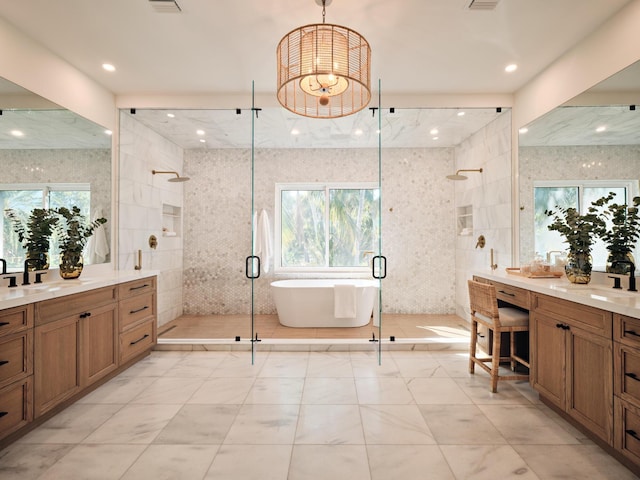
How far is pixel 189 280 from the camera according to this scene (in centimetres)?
527

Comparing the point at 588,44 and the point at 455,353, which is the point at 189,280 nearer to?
the point at 455,353

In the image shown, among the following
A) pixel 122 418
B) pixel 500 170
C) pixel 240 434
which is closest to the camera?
pixel 240 434

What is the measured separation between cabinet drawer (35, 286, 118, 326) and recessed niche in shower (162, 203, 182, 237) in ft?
6.58

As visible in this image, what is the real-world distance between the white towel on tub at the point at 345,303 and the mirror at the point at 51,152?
104 inches

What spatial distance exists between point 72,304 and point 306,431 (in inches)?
71.8

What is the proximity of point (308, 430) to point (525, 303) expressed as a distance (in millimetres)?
1834

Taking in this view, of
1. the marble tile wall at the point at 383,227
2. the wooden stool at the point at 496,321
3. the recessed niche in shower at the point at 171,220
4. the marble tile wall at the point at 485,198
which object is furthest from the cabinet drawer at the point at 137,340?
the marble tile wall at the point at 485,198

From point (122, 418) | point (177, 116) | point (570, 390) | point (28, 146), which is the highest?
point (177, 116)

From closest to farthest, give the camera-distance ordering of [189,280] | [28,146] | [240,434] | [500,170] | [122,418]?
[240,434] → [122,418] → [28,146] → [500,170] → [189,280]

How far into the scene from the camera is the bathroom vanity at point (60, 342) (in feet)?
6.33

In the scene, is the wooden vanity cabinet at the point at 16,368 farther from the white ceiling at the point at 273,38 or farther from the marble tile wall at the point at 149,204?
the white ceiling at the point at 273,38

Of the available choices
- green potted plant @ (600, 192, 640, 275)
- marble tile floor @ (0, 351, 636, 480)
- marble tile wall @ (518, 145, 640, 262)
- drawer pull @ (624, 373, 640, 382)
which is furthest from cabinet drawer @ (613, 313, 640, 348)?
marble tile wall @ (518, 145, 640, 262)

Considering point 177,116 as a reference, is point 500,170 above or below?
below

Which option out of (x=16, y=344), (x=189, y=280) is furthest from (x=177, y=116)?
(x=16, y=344)
